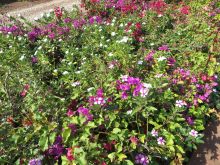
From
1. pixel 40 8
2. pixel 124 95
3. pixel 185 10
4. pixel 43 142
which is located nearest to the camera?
pixel 43 142

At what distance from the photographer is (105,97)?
2.74 m

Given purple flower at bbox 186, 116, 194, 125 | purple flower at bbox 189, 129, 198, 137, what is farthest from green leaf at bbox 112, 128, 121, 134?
purple flower at bbox 186, 116, 194, 125

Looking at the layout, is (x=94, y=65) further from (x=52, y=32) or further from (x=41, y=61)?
(x=52, y=32)

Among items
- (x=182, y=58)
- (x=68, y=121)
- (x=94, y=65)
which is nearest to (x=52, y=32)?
(x=94, y=65)

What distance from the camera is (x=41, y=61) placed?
4.18m

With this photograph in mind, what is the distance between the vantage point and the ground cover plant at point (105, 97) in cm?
255

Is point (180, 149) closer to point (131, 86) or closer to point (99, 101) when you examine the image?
point (131, 86)

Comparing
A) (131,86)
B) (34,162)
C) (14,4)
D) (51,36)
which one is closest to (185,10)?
(51,36)

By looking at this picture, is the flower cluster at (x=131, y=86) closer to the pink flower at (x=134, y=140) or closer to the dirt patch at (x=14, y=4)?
the pink flower at (x=134, y=140)

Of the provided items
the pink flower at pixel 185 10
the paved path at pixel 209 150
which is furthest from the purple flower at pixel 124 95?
the pink flower at pixel 185 10

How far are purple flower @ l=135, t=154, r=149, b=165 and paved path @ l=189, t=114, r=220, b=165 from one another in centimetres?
64

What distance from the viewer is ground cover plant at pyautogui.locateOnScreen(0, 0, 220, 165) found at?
2551 mm

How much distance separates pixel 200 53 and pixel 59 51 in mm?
2576

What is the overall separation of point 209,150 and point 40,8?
26.3 feet
